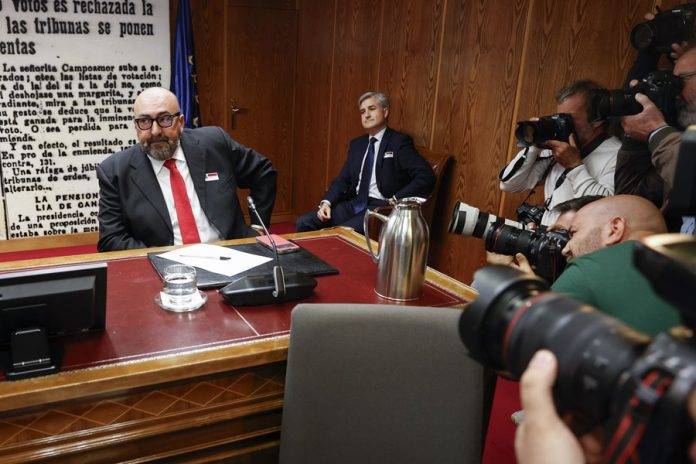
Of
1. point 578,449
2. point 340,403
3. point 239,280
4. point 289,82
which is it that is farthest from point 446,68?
point 578,449

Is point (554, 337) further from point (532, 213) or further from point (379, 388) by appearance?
point (532, 213)

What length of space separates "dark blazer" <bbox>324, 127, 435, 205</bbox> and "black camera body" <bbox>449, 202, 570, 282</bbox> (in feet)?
5.24

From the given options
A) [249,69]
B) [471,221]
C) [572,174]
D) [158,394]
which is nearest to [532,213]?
[572,174]

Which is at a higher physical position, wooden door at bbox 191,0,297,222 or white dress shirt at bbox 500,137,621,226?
wooden door at bbox 191,0,297,222

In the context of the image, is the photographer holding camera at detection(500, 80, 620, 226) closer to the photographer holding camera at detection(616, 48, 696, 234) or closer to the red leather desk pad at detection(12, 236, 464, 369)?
the photographer holding camera at detection(616, 48, 696, 234)

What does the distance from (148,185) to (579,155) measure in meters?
1.91

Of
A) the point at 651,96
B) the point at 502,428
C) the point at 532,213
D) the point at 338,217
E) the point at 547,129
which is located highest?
the point at 651,96

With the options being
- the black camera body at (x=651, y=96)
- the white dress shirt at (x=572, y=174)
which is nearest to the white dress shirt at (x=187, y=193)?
the white dress shirt at (x=572, y=174)

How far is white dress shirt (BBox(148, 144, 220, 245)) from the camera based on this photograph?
250cm

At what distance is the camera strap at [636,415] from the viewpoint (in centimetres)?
59

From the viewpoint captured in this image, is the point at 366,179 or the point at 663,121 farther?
the point at 366,179

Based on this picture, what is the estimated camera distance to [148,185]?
244 centimetres

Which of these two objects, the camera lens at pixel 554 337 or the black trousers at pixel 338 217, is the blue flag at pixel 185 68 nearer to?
the black trousers at pixel 338 217

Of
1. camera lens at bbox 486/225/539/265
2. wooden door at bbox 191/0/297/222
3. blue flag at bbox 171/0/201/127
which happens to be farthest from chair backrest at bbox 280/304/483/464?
wooden door at bbox 191/0/297/222
